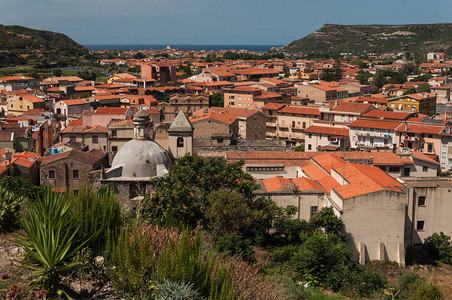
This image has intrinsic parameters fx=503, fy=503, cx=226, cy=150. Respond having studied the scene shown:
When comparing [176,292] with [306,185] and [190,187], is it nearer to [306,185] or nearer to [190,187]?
[190,187]

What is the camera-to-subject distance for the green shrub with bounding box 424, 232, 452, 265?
25109mm

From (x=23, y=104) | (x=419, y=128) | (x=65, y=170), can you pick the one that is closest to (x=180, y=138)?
(x=65, y=170)

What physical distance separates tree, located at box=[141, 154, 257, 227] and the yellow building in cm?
5187

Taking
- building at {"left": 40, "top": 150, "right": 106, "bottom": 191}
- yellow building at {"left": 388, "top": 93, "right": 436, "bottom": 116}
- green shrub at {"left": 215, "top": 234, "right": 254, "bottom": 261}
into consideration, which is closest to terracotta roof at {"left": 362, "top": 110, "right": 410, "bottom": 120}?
yellow building at {"left": 388, "top": 93, "right": 436, "bottom": 116}

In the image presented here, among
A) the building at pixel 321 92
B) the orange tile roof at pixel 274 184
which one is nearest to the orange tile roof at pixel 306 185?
the orange tile roof at pixel 274 184

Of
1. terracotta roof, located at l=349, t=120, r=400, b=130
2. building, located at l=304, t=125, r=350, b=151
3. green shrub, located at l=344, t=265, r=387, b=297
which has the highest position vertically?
terracotta roof, located at l=349, t=120, r=400, b=130

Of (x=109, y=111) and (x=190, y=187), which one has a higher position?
(x=109, y=111)

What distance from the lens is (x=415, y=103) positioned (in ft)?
229

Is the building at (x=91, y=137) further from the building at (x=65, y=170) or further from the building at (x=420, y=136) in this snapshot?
A: the building at (x=420, y=136)

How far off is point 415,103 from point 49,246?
2653 inches

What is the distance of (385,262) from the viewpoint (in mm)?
23250

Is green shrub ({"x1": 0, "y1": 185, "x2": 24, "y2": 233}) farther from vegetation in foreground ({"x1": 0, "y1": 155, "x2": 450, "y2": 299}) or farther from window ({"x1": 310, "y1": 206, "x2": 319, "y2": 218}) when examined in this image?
window ({"x1": 310, "y1": 206, "x2": 319, "y2": 218})

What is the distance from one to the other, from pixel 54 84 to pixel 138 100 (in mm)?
24390

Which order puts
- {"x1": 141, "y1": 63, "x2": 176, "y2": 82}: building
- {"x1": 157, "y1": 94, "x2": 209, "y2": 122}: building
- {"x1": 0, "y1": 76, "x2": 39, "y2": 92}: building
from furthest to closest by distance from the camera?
{"x1": 141, "y1": 63, "x2": 176, "y2": 82}: building, {"x1": 0, "y1": 76, "x2": 39, "y2": 92}: building, {"x1": 157, "y1": 94, "x2": 209, "y2": 122}: building
